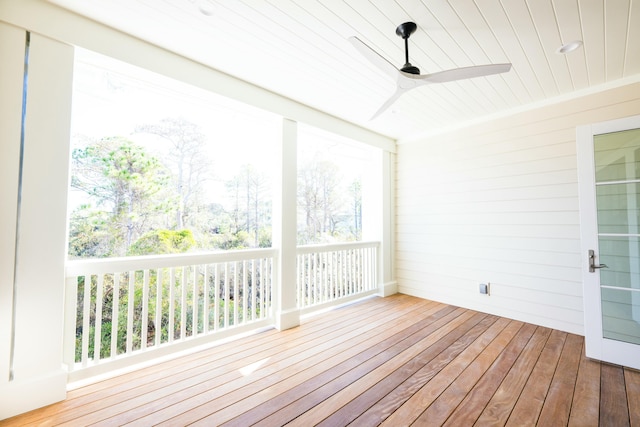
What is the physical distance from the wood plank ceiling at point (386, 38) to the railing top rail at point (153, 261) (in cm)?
183

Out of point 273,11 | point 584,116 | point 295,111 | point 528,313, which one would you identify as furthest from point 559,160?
point 273,11

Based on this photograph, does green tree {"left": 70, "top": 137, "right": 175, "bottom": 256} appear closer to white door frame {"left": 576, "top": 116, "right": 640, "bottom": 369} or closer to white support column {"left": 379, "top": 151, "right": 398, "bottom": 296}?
white support column {"left": 379, "top": 151, "right": 398, "bottom": 296}

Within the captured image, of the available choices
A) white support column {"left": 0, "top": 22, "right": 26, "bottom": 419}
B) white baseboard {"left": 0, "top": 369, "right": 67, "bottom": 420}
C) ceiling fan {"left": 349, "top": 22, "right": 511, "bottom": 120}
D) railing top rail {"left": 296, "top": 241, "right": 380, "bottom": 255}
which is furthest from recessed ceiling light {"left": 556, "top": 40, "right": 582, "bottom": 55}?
white baseboard {"left": 0, "top": 369, "right": 67, "bottom": 420}

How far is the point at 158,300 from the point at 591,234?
400cm

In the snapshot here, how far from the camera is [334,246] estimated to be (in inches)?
152

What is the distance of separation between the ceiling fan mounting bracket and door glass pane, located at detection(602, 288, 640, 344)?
9.24 feet

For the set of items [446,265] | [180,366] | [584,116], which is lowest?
[180,366]

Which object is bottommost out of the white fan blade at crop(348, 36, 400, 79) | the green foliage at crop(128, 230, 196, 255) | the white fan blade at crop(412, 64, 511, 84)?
the green foliage at crop(128, 230, 196, 255)

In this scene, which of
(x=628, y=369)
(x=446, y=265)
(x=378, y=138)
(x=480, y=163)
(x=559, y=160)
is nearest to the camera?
(x=628, y=369)

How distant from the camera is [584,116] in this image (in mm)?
2951

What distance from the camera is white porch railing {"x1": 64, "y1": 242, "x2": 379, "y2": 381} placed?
6.82ft

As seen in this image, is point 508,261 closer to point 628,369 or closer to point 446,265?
point 446,265

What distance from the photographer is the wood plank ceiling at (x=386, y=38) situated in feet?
6.01

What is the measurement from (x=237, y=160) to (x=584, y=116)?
3947 mm
